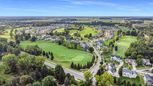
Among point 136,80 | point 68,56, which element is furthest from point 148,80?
point 68,56

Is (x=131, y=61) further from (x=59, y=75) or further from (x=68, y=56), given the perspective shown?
(x=59, y=75)

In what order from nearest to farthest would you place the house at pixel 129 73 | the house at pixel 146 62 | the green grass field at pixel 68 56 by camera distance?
the house at pixel 129 73
the house at pixel 146 62
the green grass field at pixel 68 56

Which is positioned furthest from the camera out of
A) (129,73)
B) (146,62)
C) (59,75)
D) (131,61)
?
(131,61)

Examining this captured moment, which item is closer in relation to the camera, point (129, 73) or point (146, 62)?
point (129, 73)

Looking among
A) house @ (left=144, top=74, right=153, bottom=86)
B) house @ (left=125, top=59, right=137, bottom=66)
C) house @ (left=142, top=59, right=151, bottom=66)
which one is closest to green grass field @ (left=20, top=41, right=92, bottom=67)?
house @ (left=125, top=59, right=137, bottom=66)

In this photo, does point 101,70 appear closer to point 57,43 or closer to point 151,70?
point 151,70

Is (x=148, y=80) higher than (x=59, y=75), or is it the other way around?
(x=59, y=75)

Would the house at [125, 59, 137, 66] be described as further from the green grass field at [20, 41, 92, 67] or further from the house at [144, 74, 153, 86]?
the house at [144, 74, 153, 86]

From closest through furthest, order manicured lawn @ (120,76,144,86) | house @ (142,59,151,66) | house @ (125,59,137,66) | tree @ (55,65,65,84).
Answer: tree @ (55,65,65,84)
manicured lawn @ (120,76,144,86)
house @ (142,59,151,66)
house @ (125,59,137,66)

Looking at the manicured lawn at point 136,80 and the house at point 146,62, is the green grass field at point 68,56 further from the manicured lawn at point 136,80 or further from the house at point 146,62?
the manicured lawn at point 136,80

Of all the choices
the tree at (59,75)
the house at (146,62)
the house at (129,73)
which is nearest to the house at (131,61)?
the house at (146,62)

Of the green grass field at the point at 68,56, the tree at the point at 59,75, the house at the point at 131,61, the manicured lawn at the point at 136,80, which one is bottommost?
the manicured lawn at the point at 136,80
